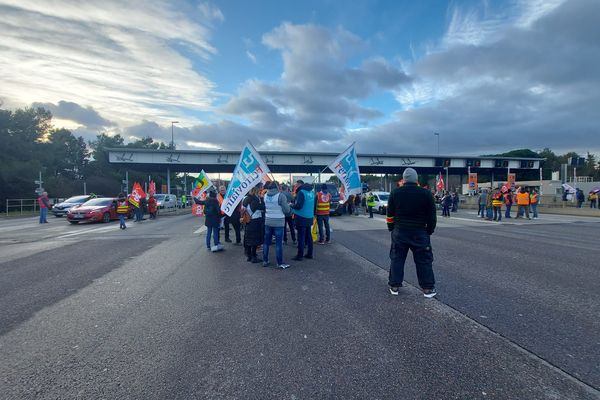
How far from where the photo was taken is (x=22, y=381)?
300cm

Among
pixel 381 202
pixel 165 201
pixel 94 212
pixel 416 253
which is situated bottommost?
pixel 94 212

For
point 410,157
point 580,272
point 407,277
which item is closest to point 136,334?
point 407,277

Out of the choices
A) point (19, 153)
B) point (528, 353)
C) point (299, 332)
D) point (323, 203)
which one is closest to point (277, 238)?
point (323, 203)

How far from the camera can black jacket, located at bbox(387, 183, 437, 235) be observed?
5.08 metres

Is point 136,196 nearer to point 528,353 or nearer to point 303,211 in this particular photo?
point 303,211

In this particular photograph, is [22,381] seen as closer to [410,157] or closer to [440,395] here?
[440,395]

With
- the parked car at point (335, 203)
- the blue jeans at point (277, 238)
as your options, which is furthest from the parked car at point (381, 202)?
the blue jeans at point (277, 238)

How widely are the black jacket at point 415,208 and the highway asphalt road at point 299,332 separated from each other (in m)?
1.13

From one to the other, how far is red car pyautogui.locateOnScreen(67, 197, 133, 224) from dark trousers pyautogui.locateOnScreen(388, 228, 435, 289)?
63.6 ft

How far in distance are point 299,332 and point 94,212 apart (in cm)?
1964

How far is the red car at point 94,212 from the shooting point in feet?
62.2

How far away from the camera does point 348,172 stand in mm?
11641

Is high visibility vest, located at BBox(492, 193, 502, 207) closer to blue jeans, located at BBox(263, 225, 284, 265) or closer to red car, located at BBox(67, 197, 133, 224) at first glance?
blue jeans, located at BBox(263, 225, 284, 265)

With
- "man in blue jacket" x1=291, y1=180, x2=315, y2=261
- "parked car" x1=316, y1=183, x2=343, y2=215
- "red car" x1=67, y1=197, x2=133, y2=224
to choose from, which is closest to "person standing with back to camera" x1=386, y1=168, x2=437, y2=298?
"man in blue jacket" x1=291, y1=180, x2=315, y2=261
